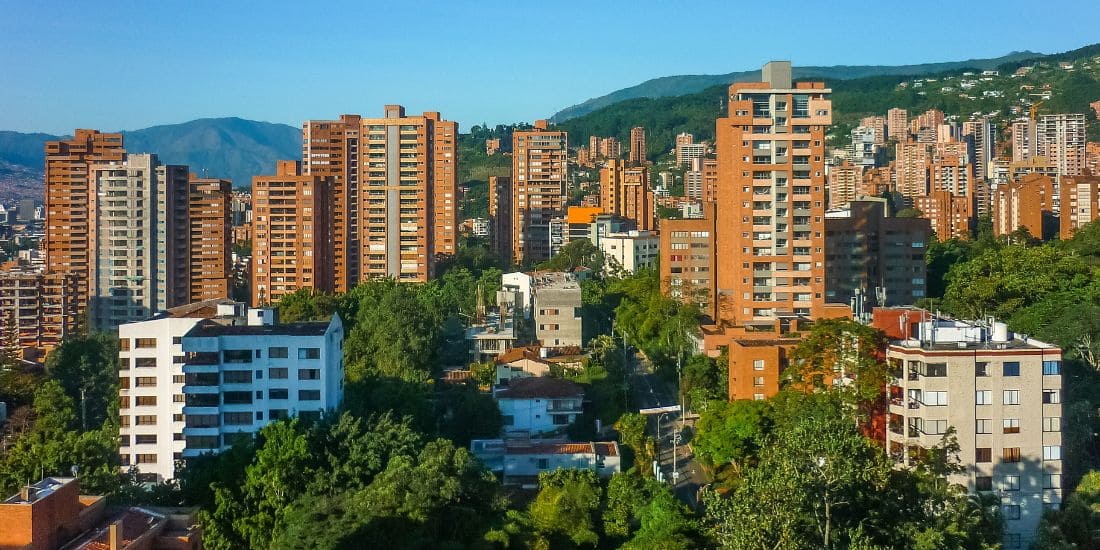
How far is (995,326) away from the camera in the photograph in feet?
51.3

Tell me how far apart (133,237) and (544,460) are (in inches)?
862

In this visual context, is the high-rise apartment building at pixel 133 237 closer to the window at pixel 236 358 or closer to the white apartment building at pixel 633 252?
the white apartment building at pixel 633 252

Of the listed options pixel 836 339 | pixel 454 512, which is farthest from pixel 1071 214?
pixel 454 512

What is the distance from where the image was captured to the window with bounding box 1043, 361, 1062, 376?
14922 mm

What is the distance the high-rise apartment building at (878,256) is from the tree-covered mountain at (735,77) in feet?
294

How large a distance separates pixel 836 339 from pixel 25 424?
1434 cm

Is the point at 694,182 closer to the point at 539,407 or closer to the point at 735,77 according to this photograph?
the point at 539,407

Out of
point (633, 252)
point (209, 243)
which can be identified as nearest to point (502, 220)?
point (633, 252)

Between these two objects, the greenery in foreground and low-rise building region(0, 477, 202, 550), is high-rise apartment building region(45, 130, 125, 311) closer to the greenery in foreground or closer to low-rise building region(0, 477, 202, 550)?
the greenery in foreground

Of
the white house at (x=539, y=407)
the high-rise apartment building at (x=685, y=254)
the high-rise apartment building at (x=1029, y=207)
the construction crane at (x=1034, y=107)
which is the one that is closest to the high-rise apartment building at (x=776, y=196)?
the high-rise apartment building at (x=685, y=254)

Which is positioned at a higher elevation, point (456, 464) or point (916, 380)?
point (916, 380)

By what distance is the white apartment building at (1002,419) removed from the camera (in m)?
14.8

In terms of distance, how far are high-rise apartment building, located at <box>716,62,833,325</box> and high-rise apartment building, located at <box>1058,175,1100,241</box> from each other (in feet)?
59.5

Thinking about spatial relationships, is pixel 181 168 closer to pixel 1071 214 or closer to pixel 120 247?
pixel 120 247
